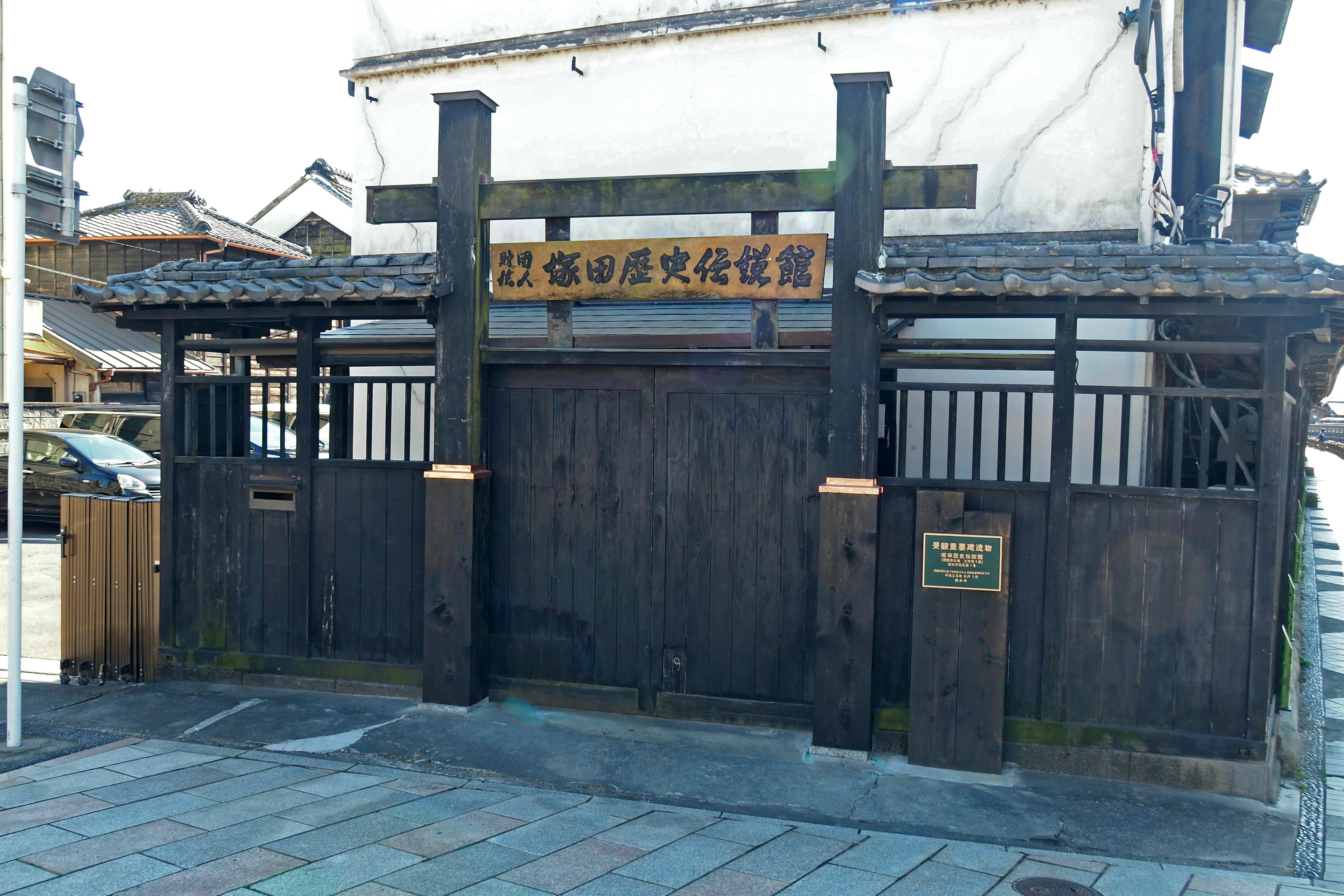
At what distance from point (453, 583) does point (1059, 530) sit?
4.51m

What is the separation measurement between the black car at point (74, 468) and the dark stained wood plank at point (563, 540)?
1062 cm

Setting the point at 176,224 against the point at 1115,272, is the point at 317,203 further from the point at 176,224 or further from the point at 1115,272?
the point at 1115,272

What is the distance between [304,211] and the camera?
31266mm

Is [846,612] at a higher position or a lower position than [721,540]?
lower

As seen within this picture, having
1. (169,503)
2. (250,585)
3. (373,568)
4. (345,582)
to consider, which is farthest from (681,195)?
(169,503)

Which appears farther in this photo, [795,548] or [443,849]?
[795,548]

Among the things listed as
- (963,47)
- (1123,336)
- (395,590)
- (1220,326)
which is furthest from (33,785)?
(963,47)

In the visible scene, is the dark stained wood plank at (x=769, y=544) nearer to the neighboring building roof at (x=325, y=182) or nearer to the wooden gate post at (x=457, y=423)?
the wooden gate post at (x=457, y=423)

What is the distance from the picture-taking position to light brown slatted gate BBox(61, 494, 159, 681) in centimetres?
818

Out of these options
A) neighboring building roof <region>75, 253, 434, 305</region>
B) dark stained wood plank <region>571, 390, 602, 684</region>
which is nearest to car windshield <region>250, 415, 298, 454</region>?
neighboring building roof <region>75, 253, 434, 305</region>

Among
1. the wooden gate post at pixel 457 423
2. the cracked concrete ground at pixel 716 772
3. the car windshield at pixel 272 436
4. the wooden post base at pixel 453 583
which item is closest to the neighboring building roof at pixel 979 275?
the wooden gate post at pixel 457 423

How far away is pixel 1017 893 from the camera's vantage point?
15.4 feet

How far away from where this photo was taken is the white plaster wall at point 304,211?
100 feet

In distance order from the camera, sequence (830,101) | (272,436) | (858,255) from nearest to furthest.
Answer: (858,255) < (830,101) < (272,436)
